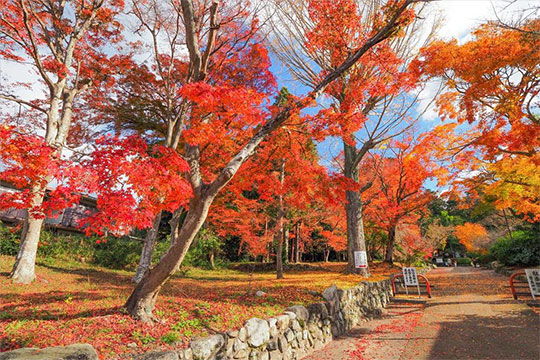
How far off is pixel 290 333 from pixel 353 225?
21.2ft

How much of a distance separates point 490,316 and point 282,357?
620 cm

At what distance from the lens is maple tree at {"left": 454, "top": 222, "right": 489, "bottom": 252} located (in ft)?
88.4

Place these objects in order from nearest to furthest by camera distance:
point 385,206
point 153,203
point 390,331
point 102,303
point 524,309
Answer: point 102,303 < point 153,203 < point 390,331 < point 524,309 < point 385,206

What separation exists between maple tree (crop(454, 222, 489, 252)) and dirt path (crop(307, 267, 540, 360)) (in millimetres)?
23062

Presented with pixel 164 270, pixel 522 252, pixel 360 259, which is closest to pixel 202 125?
pixel 164 270

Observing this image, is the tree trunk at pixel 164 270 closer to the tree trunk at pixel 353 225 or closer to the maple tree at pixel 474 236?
the tree trunk at pixel 353 225

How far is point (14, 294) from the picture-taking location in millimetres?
6387

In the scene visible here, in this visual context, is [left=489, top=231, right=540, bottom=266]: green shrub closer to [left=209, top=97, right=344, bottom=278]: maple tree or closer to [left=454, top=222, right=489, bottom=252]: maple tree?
[left=454, top=222, right=489, bottom=252]: maple tree

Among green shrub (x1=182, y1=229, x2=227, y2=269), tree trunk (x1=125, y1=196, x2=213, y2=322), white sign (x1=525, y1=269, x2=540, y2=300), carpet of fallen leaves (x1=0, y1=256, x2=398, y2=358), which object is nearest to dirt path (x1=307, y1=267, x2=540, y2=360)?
white sign (x1=525, y1=269, x2=540, y2=300)

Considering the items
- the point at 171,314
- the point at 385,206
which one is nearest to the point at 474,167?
the point at 385,206

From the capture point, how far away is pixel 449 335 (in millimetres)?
5859

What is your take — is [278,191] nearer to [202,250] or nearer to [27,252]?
[27,252]

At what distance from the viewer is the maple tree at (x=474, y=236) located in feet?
88.4

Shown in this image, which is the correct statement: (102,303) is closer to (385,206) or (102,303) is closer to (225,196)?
(225,196)
